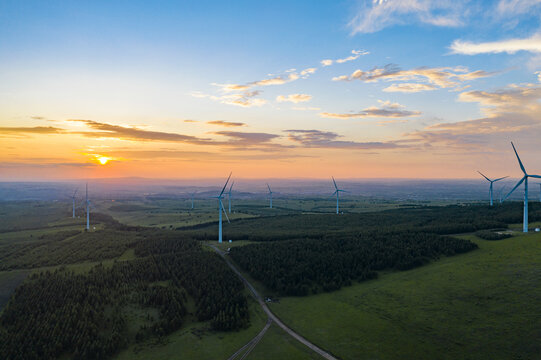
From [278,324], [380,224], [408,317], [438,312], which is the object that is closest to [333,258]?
[408,317]

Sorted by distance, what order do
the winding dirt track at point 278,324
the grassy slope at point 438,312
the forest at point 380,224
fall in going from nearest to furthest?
the grassy slope at point 438,312 < the winding dirt track at point 278,324 < the forest at point 380,224

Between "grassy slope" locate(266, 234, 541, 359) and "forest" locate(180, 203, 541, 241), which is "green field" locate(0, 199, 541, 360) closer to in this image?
"grassy slope" locate(266, 234, 541, 359)

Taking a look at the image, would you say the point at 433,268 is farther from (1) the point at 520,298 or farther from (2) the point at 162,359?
(2) the point at 162,359

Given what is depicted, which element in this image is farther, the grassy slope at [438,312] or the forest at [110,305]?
the forest at [110,305]

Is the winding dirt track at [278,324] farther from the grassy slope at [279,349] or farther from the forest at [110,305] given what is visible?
the forest at [110,305]

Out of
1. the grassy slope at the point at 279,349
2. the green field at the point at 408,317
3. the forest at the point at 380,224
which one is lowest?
the grassy slope at the point at 279,349

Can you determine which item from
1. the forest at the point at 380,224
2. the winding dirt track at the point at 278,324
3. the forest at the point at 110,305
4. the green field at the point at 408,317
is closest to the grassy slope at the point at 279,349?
the green field at the point at 408,317

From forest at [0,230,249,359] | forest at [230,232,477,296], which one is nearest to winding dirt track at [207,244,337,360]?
forest at [230,232,477,296]

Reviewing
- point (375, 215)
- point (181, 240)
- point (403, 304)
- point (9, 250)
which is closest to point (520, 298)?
point (403, 304)

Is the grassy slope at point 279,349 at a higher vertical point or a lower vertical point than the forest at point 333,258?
lower

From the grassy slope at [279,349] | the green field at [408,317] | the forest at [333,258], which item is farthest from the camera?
the forest at [333,258]

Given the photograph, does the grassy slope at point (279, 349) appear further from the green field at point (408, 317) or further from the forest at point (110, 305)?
the forest at point (110, 305)

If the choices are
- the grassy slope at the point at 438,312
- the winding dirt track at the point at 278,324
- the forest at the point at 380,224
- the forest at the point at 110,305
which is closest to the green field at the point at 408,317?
the grassy slope at the point at 438,312
